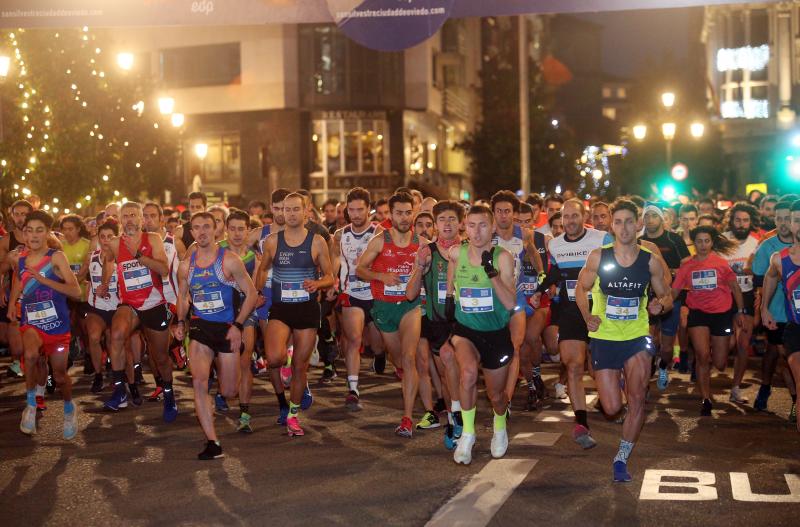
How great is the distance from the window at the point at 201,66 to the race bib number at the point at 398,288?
41769mm

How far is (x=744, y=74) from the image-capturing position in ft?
400

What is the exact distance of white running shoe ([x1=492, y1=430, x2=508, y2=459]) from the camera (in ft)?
30.6

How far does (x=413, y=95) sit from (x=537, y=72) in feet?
30.5

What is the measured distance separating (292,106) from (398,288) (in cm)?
4065

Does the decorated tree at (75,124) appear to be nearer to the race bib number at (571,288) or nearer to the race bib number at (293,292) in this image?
the race bib number at (293,292)

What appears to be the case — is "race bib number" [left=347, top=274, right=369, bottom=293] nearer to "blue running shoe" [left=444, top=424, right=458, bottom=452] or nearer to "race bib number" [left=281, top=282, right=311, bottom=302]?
"race bib number" [left=281, top=282, right=311, bottom=302]

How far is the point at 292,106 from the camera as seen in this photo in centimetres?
5103

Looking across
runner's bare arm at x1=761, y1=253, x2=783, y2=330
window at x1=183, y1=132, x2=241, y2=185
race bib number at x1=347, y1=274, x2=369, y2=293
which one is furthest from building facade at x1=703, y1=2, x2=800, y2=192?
runner's bare arm at x1=761, y1=253, x2=783, y2=330

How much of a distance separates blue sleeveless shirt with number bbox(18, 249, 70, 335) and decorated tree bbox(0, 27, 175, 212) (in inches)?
660

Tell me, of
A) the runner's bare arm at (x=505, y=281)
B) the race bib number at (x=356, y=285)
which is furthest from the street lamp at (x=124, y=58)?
the runner's bare arm at (x=505, y=281)

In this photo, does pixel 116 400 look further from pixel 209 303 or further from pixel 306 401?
pixel 209 303

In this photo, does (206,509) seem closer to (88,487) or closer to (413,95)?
(88,487)

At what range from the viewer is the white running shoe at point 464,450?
907cm

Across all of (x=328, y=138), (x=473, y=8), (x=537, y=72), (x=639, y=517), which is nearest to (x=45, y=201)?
(x=328, y=138)
